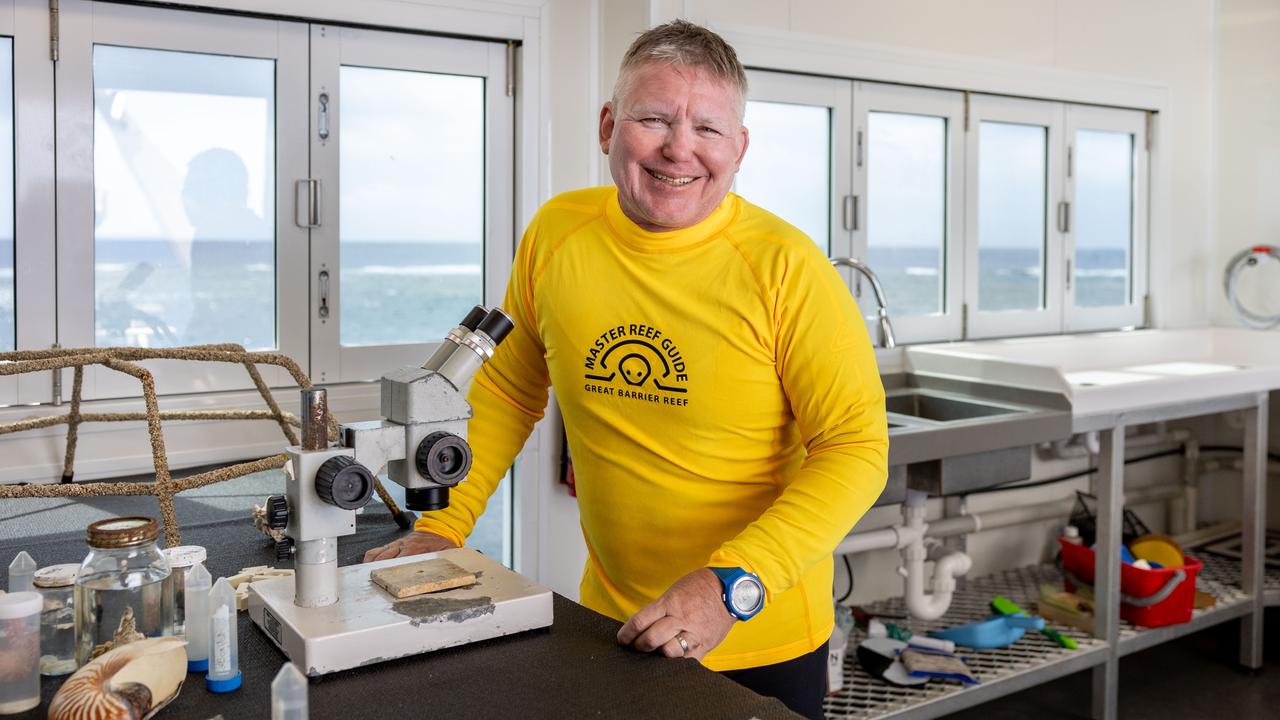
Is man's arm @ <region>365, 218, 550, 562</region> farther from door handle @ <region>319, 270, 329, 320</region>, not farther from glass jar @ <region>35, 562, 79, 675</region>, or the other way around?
door handle @ <region>319, 270, 329, 320</region>

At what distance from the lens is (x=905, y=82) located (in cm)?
401

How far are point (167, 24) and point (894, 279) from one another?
8.70 feet

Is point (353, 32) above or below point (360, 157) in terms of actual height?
above

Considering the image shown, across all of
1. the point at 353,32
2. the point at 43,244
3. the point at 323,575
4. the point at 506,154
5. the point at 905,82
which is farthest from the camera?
the point at 905,82

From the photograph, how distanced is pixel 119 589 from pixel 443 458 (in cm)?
40

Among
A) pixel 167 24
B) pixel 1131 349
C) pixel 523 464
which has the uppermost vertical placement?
pixel 167 24

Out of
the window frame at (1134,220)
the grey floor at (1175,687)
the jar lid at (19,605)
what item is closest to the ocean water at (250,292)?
the grey floor at (1175,687)

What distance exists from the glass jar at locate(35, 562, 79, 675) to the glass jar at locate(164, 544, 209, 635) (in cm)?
11

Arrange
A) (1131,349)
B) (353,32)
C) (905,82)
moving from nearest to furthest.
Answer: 1. (353,32)
2. (905,82)
3. (1131,349)

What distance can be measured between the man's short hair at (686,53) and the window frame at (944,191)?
2.45 m

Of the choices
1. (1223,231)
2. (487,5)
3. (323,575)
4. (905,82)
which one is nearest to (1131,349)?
(1223,231)

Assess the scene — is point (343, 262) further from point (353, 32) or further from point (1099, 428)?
point (1099, 428)

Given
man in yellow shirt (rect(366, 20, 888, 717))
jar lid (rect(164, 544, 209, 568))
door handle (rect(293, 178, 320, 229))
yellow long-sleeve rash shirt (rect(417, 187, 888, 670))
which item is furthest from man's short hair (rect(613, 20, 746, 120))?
door handle (rect(293, 178, 320, 229))

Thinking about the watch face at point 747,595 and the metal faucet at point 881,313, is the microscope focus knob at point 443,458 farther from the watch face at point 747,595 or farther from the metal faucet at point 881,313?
the metal faucet at point 881,313
